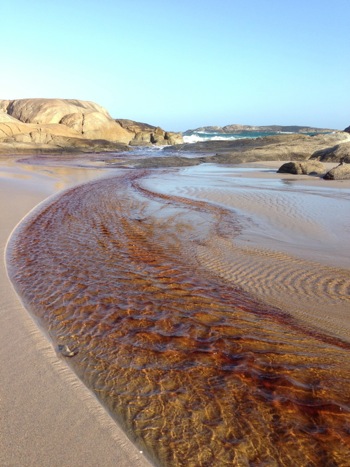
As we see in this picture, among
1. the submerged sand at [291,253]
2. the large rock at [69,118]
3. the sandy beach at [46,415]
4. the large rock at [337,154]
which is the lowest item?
the submerged sand at [291,253]


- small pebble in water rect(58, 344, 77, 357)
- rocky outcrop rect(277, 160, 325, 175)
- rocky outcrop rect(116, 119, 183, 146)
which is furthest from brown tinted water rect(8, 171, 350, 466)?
rocky outcrop rect(116, 119, 183, 146)

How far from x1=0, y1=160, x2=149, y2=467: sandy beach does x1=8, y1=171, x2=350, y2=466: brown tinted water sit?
96 millimetres

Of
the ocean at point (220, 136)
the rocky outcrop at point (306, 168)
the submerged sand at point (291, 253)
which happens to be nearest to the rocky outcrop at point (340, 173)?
the rocky outcrop at point (306, 168)

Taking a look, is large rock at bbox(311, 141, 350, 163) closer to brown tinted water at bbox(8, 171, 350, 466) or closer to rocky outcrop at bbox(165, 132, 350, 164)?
rocky outcrop at bbox(165, 132, 350, 164)

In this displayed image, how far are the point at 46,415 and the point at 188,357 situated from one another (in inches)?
37.6

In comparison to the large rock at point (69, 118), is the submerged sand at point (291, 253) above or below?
below

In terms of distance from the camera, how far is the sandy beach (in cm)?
167

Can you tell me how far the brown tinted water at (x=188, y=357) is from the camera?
1.84m

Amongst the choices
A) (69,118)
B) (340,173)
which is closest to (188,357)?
(340,173)

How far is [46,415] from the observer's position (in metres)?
1.90

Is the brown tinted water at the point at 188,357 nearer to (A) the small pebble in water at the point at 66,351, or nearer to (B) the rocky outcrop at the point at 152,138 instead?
(A) the small pebble in water at the point at 66,351

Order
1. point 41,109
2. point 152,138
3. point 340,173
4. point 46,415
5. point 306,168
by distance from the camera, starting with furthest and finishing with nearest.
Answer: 1. point 152,138
2. point 41,109
3. point 306,168
4. point 340,173
5. point 46,415

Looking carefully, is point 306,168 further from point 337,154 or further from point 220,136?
point 220,136

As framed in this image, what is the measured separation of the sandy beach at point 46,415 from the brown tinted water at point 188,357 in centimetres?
10
